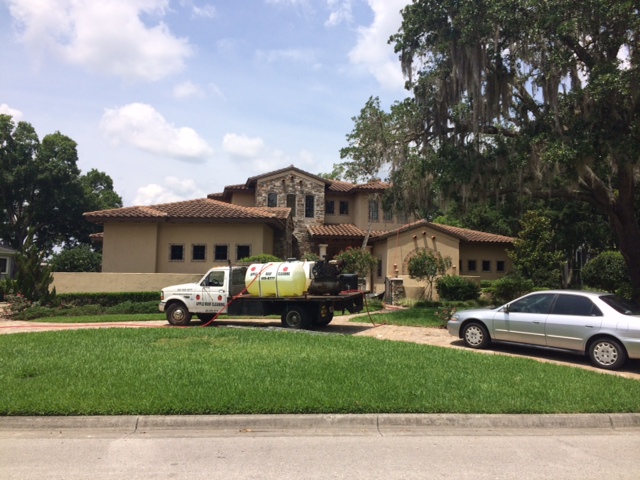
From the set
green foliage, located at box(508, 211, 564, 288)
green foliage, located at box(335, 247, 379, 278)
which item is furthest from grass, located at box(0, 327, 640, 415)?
green foliage, located at box(508, 211, 564, 288)

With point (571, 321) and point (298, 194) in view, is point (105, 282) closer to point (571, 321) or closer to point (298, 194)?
point (298, 194)

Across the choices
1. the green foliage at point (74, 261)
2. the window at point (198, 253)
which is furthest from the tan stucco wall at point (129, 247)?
the window at point (198, 253)

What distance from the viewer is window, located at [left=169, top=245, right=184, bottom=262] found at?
25.2 m

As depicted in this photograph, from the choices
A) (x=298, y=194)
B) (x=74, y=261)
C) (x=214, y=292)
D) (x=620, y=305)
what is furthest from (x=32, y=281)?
(x=620, y=305)

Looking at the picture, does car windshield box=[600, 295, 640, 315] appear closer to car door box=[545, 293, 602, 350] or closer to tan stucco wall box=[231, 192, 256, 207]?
car door box=[545, 293, 602, 350]

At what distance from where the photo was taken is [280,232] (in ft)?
94.7

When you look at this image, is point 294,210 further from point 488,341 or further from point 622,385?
point 622,385

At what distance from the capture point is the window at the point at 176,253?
2519 cm

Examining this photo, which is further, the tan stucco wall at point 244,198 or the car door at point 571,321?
the tan stucco wall at point 244,198

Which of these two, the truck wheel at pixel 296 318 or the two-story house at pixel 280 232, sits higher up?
the two-story house at pixel 280 232

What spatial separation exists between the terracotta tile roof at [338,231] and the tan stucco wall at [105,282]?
10331 mm

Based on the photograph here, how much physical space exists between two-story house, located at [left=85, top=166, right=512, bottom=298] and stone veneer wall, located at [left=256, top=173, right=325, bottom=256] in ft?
0.20

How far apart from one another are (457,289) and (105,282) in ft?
52.9

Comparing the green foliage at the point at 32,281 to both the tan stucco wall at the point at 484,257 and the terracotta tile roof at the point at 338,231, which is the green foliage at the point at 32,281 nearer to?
the terracotta tile roof at the point at 338,231
